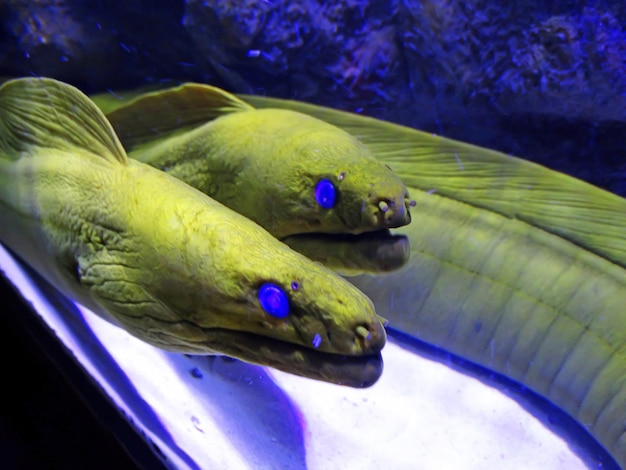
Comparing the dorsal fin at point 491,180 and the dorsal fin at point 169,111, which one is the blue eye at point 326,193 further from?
the dorsal fin at point 491,180

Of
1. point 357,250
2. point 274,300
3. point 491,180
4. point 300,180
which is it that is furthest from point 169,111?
point 491,180

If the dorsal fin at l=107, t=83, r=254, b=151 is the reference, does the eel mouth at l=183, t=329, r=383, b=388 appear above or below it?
below

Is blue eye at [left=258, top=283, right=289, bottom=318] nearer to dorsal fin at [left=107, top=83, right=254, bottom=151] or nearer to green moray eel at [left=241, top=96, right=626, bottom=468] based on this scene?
dorsal fin at [left=107, top=83, right=254, bottom=151]

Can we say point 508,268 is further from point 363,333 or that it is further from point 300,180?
point 363,333

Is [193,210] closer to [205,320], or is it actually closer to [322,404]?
[205,320]

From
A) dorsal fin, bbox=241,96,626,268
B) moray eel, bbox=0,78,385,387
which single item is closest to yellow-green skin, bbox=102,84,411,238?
moray eel, bbox=0,78,385,387

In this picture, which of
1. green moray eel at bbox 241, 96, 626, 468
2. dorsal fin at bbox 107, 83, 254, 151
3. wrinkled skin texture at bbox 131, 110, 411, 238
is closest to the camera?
wrinkled skin texture at bbox 131, 110, 411, 238

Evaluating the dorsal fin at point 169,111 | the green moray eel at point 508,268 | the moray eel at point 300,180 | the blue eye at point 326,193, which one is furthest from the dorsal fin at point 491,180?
the blue eye at point 326,193
